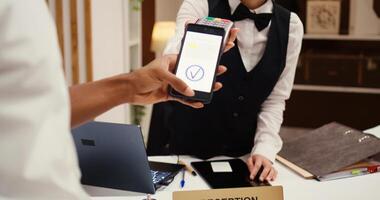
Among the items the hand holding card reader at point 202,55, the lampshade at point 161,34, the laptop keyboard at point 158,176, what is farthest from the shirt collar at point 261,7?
the lampshade at point 161,34

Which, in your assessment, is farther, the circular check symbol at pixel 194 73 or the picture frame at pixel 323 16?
the picture frame at pixel 323 16

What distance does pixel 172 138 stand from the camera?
177 centimetres

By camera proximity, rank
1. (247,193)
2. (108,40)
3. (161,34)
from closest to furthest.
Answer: (247,193) < (108,40) < (161,34)

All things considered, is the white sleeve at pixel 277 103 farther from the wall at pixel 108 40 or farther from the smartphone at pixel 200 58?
the wall at pixel 108 40

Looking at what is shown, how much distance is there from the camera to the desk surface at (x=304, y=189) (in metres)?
1.37

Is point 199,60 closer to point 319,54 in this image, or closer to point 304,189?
point 304,189

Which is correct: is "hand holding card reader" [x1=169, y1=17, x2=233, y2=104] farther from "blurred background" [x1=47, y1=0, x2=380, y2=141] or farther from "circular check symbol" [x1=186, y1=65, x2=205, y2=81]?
"blurred background" [x1=47, y1=0, x2=380, y2=141]

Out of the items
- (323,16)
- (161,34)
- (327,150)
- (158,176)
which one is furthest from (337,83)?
(158,176)

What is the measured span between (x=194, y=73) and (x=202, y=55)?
59 mm

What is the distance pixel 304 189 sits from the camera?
4.73 feet

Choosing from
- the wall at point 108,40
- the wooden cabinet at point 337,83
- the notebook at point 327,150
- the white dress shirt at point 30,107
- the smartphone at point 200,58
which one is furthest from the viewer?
the wooden cabinet at point 337,83

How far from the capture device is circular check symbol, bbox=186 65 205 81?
4.26 ft

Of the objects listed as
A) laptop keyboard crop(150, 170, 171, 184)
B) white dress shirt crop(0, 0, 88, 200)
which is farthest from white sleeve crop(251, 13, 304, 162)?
white dress shirt crop(0, 0, 88, 200)

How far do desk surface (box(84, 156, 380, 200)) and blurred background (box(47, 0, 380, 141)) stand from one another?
1.87 m
